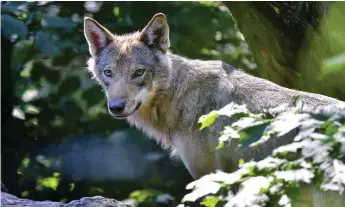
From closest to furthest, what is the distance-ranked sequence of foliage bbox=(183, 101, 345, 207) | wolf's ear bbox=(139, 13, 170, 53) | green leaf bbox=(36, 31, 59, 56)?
foliage bbox=(183, 101, 345, 207), wolf's ear bbox=(139, 13, 170, 53), green leaf bbox=(36, 31, 59, 56)

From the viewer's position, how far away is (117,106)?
548 centimetres

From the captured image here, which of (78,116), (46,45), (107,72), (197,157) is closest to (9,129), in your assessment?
(78,116)

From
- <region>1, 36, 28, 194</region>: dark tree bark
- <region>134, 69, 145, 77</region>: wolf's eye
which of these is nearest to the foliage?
<region>134, 69, 145, 77</region>: wolf's eye

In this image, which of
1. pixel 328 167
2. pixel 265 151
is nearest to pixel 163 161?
pixel 265 151

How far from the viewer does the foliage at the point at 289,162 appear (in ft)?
8.50

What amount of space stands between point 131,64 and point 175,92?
0.45 meters

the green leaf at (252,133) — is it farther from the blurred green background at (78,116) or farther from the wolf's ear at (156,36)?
the blurred green background at (78,116)

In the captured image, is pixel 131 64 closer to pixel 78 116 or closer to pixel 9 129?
pixel 78 116

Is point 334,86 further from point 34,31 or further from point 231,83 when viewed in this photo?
point 34,31

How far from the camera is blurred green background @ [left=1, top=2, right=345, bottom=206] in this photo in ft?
27.9

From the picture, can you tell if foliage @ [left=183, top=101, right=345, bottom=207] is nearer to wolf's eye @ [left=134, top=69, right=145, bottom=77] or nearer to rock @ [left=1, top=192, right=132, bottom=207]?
rock @ [left=1, top=192, right=132, bottom=207]

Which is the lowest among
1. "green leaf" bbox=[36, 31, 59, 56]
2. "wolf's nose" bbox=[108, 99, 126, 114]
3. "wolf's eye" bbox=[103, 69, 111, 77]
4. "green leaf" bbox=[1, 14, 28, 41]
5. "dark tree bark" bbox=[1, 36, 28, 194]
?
"dark tree bark" bbox=[1, 36, 28, 194]

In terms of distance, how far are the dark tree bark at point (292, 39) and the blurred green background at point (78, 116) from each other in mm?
1412

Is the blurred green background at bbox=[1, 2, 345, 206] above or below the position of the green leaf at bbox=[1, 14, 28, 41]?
below
